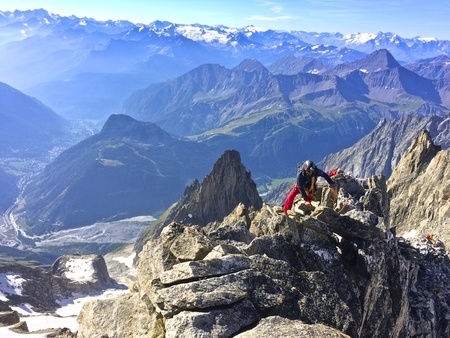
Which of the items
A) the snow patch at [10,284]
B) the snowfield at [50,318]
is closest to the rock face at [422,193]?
the snowfield at [50,318]

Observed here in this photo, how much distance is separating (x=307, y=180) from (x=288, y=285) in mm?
10529

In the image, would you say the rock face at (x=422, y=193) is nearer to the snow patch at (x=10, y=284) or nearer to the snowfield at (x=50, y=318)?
the snowfield at (x=50, y=318)

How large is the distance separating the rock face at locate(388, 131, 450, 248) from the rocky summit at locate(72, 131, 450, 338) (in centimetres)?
2773

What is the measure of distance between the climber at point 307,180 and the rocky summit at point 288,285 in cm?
98

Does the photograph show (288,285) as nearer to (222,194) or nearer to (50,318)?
(50,318)

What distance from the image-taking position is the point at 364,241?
25281mm

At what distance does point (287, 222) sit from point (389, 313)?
8248mm

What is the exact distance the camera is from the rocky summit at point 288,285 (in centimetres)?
1670

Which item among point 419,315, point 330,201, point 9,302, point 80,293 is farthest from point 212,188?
point 419,315

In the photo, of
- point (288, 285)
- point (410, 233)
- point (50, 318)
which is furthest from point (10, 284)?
point (288, 285)

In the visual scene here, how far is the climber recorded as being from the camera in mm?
27234

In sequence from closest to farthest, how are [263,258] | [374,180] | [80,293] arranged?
[263,258] < [374,180] < [80,293]

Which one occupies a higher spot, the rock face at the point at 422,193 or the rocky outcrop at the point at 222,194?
the rock face at the point at 422,193

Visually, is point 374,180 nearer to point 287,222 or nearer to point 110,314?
point 287,222
